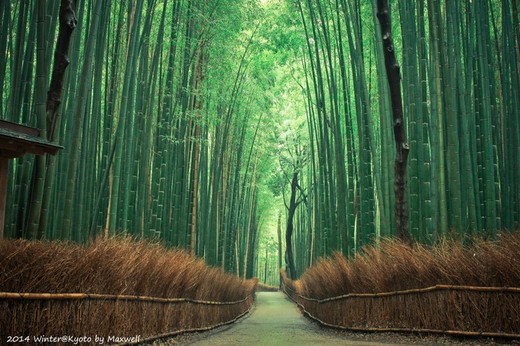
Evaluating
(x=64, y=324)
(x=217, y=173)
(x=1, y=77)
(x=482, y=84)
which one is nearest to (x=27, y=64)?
(x=1, y=77)

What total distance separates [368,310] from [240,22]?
18.1 feet

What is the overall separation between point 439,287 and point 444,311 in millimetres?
215

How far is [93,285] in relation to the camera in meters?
4.17

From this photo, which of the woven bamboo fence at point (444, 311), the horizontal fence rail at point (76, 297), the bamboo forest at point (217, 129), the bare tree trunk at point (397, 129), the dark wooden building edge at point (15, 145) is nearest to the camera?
the horizontal fence rail at point (76, 297)

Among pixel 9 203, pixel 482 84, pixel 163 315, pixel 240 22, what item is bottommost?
pixel 163 315

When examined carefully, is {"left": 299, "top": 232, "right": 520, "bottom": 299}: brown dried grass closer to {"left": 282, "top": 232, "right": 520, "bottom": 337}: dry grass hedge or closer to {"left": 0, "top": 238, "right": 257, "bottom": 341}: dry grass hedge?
{"left": 282, "top": 232, "right": 520, "bottom": 337}: dry grass hedge

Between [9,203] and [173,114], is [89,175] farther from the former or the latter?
[173,114]

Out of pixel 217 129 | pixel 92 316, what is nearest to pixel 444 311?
pixel 92 316

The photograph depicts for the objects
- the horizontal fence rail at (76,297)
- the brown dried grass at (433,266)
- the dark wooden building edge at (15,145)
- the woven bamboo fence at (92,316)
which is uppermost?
the dark wooden building edge at (15,145)

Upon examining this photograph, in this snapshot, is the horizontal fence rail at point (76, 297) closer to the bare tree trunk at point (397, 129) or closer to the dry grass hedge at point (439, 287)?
the dry grass hedge at point (439, 287)

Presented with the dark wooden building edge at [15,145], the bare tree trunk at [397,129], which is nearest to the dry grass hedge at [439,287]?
the bare tree trunk at [397,129]

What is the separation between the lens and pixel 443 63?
20.9 feet

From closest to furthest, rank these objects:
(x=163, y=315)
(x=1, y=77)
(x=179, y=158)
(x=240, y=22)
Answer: (x=1, y=77), (x=163, y=315), (x=179, y=158), (x=240, y=22)

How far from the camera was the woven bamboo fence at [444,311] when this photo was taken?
14.9ft
